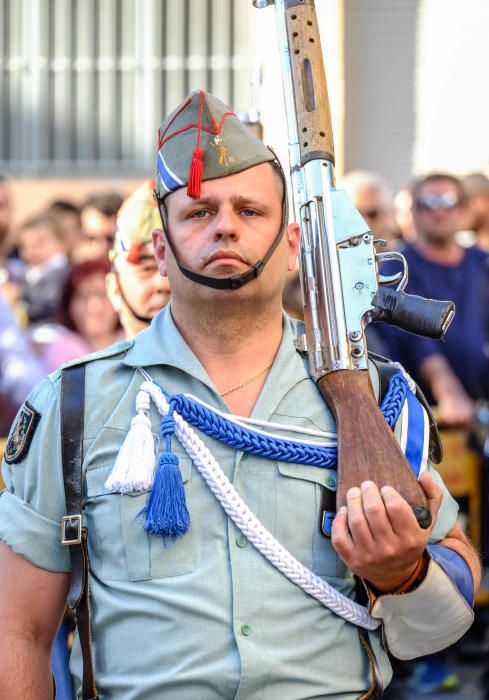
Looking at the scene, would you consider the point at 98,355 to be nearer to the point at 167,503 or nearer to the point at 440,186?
the point at 167,503

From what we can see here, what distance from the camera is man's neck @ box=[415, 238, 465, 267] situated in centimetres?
607

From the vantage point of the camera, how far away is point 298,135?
2.87 metres

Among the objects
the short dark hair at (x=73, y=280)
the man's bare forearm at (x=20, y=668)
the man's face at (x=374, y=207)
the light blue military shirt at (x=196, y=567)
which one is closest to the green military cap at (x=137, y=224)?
the light blue military shirt at (x=196, y=567)

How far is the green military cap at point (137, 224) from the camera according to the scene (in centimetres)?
383

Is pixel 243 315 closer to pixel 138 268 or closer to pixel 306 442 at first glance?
pixel 306 442

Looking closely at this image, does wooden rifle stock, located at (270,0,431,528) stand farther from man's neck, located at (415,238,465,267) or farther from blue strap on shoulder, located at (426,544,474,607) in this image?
man's neck, located at (415,238,465,267)

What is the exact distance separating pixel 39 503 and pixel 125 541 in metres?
0.21

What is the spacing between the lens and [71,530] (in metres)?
2.51

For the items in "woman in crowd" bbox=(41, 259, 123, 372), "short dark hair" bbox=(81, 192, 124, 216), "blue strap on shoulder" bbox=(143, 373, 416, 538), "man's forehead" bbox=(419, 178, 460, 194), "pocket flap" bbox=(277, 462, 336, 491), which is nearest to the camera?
"blue strap on shoulder" bbox=(143, 373, 416, 538)

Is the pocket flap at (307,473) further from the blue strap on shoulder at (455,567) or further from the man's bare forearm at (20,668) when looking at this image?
the man's bare forearm at (20,668)

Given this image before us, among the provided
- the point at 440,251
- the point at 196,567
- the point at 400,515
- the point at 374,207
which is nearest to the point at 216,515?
the point at 196,567

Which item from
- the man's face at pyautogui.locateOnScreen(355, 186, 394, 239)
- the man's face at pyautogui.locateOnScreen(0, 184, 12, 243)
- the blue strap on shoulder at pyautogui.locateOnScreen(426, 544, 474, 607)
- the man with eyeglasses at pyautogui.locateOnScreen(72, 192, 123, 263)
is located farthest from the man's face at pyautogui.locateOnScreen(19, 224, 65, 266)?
the blue strap on shoulder at pyautogui.locateOnScreen(426, 544, 474, 607)

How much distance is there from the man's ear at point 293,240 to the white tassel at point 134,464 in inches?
22.5

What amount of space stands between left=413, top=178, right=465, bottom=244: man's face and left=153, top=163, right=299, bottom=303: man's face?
3496mm
